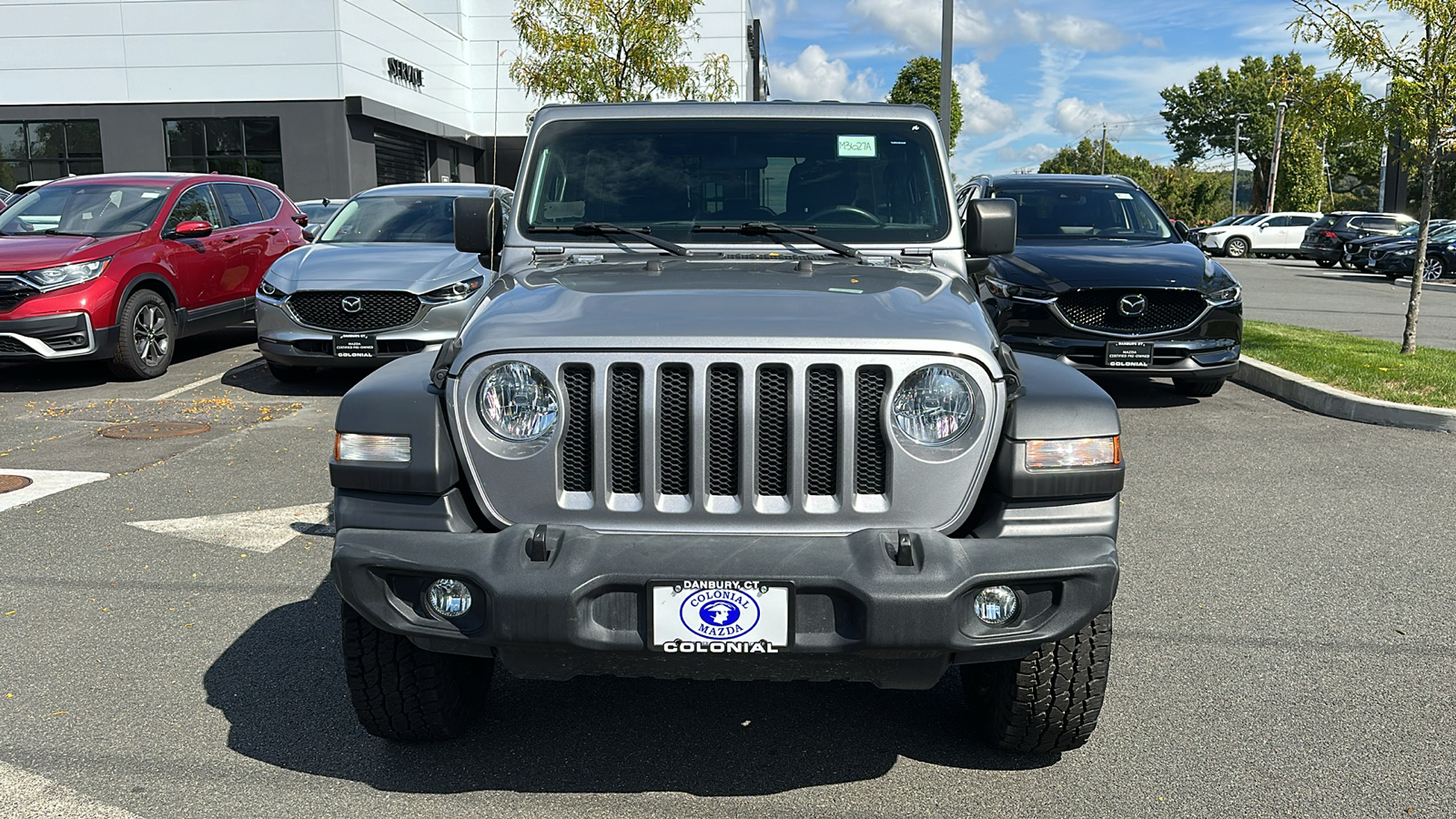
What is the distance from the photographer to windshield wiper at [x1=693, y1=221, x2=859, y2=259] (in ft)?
13.7

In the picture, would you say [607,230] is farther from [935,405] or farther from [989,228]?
[935,405]

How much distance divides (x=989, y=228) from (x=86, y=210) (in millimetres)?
9646

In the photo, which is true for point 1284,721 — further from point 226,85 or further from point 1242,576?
point 226,85

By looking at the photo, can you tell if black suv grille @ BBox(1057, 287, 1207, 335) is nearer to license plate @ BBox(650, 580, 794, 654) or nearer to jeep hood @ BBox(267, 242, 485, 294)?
jeep hood @ BBox(267, 242, 485, 294)

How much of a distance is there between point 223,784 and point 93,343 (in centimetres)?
790

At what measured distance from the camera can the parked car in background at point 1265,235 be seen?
1614 inches

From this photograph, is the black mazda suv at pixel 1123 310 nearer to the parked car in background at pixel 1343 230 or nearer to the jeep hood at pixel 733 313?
the jeep hood at pixel 733 313

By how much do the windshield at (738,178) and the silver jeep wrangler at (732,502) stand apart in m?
1.04

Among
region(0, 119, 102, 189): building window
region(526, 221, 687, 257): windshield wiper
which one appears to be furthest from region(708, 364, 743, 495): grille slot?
region(0, 119, 102, 189): building window

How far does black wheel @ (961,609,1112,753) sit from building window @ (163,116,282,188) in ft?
101

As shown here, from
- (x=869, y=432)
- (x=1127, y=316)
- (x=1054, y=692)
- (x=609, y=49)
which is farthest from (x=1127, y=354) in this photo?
(x=609, y=49)

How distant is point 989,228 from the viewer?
440 cm

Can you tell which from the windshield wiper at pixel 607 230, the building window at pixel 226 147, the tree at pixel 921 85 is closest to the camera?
the windshield wiper at pixel 607 230

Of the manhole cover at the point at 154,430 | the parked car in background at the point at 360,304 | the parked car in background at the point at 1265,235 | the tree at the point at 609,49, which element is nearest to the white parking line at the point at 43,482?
the manhole cover at the point at 154,430
